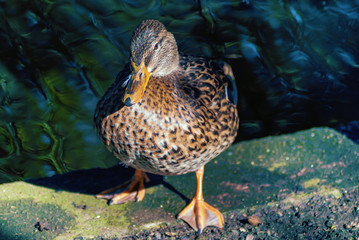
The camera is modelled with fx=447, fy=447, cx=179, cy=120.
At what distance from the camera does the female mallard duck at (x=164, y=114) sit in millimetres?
2592

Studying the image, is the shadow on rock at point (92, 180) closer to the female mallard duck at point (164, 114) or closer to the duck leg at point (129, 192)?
the duck leg at point (129, 192)

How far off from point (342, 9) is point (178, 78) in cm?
235

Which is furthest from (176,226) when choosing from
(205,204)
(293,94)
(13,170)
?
(293,94)

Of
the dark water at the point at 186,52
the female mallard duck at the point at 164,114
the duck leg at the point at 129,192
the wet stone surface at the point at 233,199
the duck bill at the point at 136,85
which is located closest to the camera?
the duck bill at the point at 136,85

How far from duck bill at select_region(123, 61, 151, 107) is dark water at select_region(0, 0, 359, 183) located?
201cm

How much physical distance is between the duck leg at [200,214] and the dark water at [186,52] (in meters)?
1.26

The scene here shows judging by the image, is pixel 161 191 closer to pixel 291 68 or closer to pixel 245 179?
pixel 245 179

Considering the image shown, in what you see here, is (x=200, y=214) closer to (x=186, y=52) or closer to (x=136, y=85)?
(x=136, y=85)

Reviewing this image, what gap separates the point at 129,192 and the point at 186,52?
1697 mm

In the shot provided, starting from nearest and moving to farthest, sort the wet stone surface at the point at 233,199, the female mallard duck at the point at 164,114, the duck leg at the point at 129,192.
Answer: the female mallard duck at the point at 164,114 < the wet stone surface at the point at 233,199 < the duck leg at the point at 129,192

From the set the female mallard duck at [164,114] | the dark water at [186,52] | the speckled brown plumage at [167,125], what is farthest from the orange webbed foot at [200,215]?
the dark water at [186,52]

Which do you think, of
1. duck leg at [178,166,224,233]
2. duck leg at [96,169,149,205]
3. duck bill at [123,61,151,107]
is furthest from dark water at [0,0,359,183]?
duck bill at [123,61,151,107]

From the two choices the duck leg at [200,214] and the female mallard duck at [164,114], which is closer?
the female mallard duck at [164,114]

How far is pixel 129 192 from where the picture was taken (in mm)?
3465
